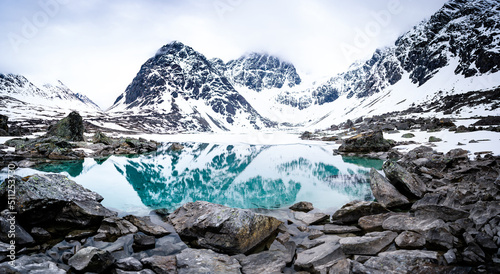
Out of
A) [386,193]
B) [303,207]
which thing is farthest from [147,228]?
[386,193]

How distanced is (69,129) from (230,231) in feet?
191

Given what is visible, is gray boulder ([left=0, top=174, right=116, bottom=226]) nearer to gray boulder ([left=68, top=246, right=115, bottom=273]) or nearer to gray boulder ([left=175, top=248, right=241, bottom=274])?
gray boulder ([left=68, top=246, right=115, bottom=273])

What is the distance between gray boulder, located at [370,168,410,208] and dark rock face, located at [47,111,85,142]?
5771 cm

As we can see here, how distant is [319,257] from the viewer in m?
7.63

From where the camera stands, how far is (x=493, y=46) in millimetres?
126625

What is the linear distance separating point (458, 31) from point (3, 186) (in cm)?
23519

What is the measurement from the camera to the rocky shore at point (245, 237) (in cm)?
673

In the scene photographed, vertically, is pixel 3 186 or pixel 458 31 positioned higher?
pixel 458 31

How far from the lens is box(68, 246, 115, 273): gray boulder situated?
704cm

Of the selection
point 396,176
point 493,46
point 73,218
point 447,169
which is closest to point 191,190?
point 73,218

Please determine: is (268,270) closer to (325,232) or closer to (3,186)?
(325,232)

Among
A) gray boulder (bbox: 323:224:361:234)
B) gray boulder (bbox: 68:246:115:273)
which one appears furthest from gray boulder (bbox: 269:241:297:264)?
gray boulder (bbox: 68:246:115:273)

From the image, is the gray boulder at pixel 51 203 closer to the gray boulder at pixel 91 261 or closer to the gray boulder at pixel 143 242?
the gray boulder at pixel 143 242

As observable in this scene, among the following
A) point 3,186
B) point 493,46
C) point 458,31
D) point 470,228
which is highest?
point 458,31
